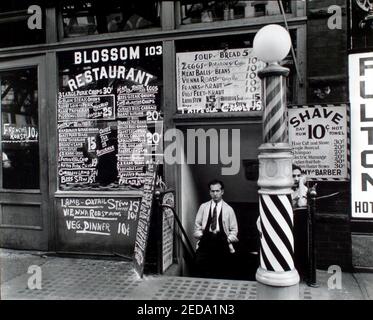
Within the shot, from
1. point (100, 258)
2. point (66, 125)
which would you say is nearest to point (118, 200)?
point (100, 258)

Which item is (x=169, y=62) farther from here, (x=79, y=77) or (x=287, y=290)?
(x=287, y=290)

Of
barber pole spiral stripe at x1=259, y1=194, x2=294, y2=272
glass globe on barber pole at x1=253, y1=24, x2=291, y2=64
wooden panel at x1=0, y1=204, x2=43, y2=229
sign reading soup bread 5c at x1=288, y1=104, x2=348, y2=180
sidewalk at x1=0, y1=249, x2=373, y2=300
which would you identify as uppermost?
glass globe on barber pole at x1=253, y1=24, x2=291, y2=64

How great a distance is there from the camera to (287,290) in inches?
141

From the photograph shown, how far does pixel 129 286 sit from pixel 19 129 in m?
3.73

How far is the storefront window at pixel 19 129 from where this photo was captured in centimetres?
728

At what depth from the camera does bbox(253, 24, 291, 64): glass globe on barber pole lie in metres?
3.62

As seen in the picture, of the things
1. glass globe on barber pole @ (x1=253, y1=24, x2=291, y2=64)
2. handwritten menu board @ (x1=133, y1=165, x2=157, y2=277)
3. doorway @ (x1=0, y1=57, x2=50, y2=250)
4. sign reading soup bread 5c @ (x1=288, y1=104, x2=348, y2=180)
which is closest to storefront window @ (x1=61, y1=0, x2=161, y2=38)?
doorway @ (x1=0, y1=57, x2=50, y2=250)

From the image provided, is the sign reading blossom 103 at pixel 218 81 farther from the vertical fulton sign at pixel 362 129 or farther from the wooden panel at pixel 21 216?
the wooden panel at pixel 21 216

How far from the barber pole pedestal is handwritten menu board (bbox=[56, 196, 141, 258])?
10.5 ft

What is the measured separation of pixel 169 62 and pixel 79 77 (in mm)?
1646

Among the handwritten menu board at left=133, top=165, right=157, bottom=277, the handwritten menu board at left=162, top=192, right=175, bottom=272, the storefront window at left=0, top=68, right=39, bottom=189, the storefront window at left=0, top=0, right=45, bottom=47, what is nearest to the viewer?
the handwritten menu board at left=133, top=165, right=157, bottom=277

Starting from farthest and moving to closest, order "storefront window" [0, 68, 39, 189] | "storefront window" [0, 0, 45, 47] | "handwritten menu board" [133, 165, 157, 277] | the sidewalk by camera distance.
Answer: "storefront window" [0, 68, 39, 189] < "storefront window" [0, 0, 45, 47] < "handwritten menu board" [133, 165, 157, 277] < the sidewalk

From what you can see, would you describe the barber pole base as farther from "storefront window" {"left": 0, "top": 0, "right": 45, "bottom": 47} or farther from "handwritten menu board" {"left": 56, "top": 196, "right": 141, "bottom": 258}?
"storefront window" {"left": 0, "top": 0, "right": 45, "bottom": 47}

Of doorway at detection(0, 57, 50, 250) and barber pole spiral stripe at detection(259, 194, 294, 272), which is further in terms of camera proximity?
doorway at detection(0, 57, 50, 250)
